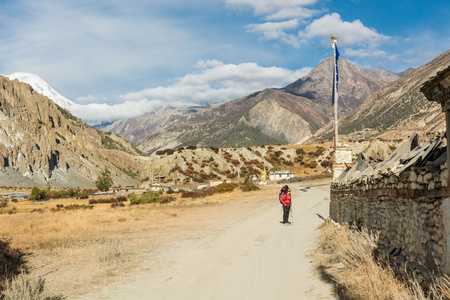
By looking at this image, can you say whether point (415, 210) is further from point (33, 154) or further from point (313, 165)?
point (33, 154)

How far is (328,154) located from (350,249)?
89.2 m

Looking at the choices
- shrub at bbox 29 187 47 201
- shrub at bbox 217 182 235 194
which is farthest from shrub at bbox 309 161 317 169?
shrub at bbox 29 187 47 201

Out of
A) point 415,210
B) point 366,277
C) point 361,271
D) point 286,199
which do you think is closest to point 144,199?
point 286,199

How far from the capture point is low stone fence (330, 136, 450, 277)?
17.9 ft

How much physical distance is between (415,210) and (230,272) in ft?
18.4

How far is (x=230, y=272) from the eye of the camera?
1037 cm

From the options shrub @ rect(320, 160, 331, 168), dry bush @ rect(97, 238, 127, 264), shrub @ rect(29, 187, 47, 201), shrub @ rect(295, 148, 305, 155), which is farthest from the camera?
shrub @ rect(295, 148, 305, 155)

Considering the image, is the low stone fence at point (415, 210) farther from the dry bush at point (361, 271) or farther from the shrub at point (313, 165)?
the shrub at point (313, 165)

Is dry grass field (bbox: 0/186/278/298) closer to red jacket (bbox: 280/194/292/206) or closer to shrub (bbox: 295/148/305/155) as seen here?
red jacket (bbox: 280/194/292/206)

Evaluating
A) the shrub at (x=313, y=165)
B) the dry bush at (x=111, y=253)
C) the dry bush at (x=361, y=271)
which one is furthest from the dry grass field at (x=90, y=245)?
the shrub at (x=313, y=165)

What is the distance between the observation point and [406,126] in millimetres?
137000

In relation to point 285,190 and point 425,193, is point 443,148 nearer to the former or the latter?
point 425,193

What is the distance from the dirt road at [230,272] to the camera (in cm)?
838

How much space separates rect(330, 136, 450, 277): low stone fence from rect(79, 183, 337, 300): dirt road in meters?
1.79
